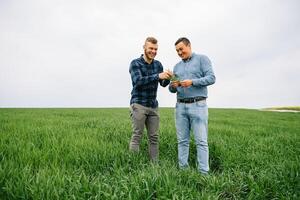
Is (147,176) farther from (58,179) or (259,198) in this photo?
(259,198)

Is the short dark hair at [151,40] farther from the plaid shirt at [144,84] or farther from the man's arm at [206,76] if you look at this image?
the man's arm at [206,76]

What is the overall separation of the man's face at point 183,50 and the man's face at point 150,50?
1.37 feet

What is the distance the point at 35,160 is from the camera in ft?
15.0

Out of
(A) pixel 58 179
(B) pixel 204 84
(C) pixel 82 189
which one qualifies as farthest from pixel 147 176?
(B) pixel 204 84

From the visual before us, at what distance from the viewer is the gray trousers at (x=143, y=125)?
522cm

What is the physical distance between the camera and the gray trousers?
5223 millimetres

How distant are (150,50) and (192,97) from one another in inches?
44.8

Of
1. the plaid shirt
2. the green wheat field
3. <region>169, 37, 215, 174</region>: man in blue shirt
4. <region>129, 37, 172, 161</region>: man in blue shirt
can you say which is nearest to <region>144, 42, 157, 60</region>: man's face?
<region>129, 37, 172, 161</region>: man in blue shirt

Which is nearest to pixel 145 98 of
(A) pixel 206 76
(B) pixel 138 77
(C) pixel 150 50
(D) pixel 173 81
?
(B) pixel 138 77

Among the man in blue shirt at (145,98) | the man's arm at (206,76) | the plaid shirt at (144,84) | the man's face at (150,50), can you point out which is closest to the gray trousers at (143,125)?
the man in blue shirt at (145,98)

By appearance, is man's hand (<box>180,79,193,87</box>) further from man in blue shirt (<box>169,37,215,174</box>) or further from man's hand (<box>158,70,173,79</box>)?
man's hand (<box>158,70,173,79</box>)

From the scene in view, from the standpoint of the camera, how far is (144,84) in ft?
16.8

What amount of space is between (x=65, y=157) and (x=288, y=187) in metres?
3.62

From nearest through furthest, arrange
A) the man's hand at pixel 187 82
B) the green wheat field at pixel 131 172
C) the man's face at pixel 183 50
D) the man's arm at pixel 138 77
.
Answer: the green wheat field at pixel 131 172, the man's hand at pixel 187 82, the man's face at pixel 183 50, the man's arm at pixel 138 77
